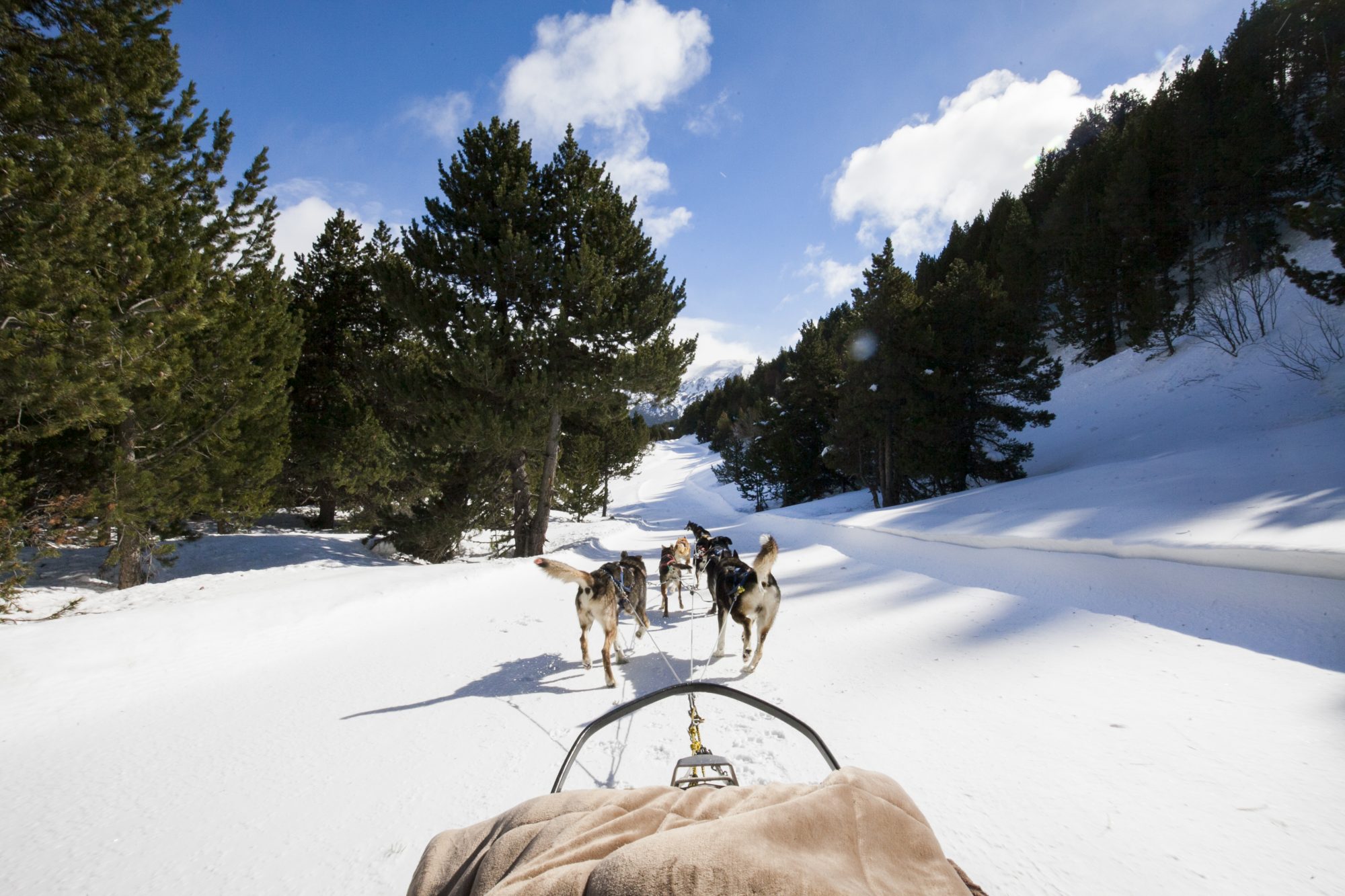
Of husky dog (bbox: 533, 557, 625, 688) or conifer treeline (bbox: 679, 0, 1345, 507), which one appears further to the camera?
conifer treeline (bbox: 679, 0, 1345, 507)

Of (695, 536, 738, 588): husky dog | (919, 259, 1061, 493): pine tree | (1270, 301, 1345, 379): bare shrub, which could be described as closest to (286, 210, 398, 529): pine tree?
(695, 536, 738, 588): husky dog

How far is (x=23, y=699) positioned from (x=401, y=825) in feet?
14.2

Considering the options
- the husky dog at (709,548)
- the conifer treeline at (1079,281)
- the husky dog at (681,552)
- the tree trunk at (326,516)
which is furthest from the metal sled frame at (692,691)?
the tree trunk at (326,516)

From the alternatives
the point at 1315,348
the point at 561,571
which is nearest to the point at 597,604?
the point at 561,571

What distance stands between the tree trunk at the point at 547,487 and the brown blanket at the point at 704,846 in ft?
40.0

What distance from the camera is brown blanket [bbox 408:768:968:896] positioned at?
913 mm

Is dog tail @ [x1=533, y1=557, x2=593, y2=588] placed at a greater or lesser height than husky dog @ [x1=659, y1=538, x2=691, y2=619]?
greater

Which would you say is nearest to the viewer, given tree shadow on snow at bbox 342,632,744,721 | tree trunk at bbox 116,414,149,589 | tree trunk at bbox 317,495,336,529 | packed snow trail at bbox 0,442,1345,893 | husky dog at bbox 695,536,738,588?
packed snow trail at bbox 0,442,1345,893

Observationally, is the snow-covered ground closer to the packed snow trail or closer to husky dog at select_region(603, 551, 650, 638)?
the packed snow trail

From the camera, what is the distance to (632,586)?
5988 mm

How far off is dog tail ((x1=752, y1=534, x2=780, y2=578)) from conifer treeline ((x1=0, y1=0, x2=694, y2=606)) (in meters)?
8.06

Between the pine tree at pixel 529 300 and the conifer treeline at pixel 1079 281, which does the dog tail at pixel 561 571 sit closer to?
the pine tree at pixel 529 300

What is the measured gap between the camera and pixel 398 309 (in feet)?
39.1

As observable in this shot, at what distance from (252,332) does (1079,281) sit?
37437 millimetres
